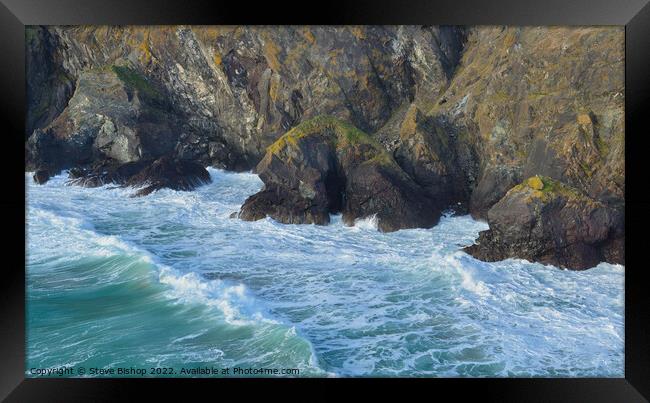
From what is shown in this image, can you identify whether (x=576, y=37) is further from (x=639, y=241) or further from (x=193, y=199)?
(x=193, y=199)

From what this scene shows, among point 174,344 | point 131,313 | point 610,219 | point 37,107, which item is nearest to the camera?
point 174,344

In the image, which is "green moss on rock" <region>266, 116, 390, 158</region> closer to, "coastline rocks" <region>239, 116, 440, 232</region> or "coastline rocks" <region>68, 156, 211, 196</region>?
"coastline rocks" <region>239, 116, 440, 232</region>

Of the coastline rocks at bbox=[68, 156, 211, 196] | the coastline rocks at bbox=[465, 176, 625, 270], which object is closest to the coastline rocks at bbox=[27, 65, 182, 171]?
the coastline rocks at bbox=[68, 156, 211, 196]

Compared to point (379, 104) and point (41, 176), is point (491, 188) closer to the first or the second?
point (379, 104)

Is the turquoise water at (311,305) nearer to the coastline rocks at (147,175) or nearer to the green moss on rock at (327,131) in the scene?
the green moss on rock at (327,131)

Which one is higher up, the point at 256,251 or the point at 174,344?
the point at 256,251

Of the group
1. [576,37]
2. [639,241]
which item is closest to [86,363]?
[639,241]

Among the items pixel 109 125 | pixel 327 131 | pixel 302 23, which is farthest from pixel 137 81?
pixel 302 23
